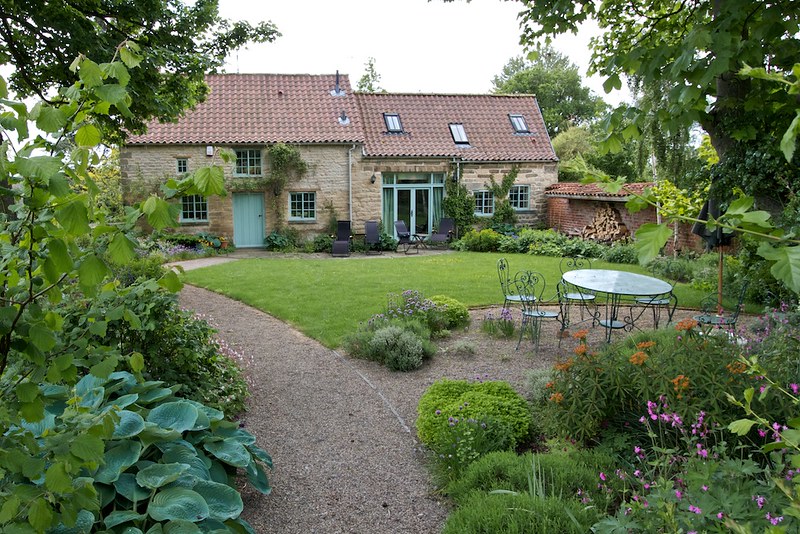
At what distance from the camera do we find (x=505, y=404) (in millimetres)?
4848

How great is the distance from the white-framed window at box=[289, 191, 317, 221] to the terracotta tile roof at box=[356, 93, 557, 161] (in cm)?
247

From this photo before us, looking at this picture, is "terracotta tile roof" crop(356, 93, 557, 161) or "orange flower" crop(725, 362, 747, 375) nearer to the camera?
"orange flower" crop(725, 362, 747, 375)

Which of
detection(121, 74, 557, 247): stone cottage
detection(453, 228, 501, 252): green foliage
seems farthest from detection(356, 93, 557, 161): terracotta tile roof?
detection(453, 228, 501, 252): green foliage

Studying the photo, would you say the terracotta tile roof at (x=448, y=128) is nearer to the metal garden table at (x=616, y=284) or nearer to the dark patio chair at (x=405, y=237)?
the dark patio chair at (x=405, y=237)

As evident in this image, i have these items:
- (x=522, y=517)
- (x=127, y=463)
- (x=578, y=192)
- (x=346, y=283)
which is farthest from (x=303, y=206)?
(x=522, y=517)

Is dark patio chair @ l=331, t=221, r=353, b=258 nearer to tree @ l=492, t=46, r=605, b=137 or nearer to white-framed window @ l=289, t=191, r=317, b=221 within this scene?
white-framed window @ l=289, t=191, r=317, b=221

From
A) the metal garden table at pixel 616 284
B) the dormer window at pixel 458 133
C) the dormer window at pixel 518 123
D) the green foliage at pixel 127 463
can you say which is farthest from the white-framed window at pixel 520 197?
the green foliage at pixel 127 463

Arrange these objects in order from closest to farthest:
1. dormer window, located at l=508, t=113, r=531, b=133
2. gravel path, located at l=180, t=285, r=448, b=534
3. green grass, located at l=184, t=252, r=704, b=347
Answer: gravel path, located at l=180, t=285, r=448, b=534 → green grass, located at l=184, t=252, r=704, b=347 → dormer window, located at l=508, t=113, r=531, b=133

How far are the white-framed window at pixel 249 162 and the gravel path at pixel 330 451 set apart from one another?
12.6m

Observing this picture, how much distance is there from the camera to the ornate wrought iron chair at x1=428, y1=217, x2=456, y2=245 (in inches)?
775

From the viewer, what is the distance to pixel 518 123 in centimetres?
2231

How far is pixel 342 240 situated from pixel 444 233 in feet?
11.7

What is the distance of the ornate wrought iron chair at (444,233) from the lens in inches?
775

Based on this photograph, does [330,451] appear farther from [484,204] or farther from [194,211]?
[484,204]
